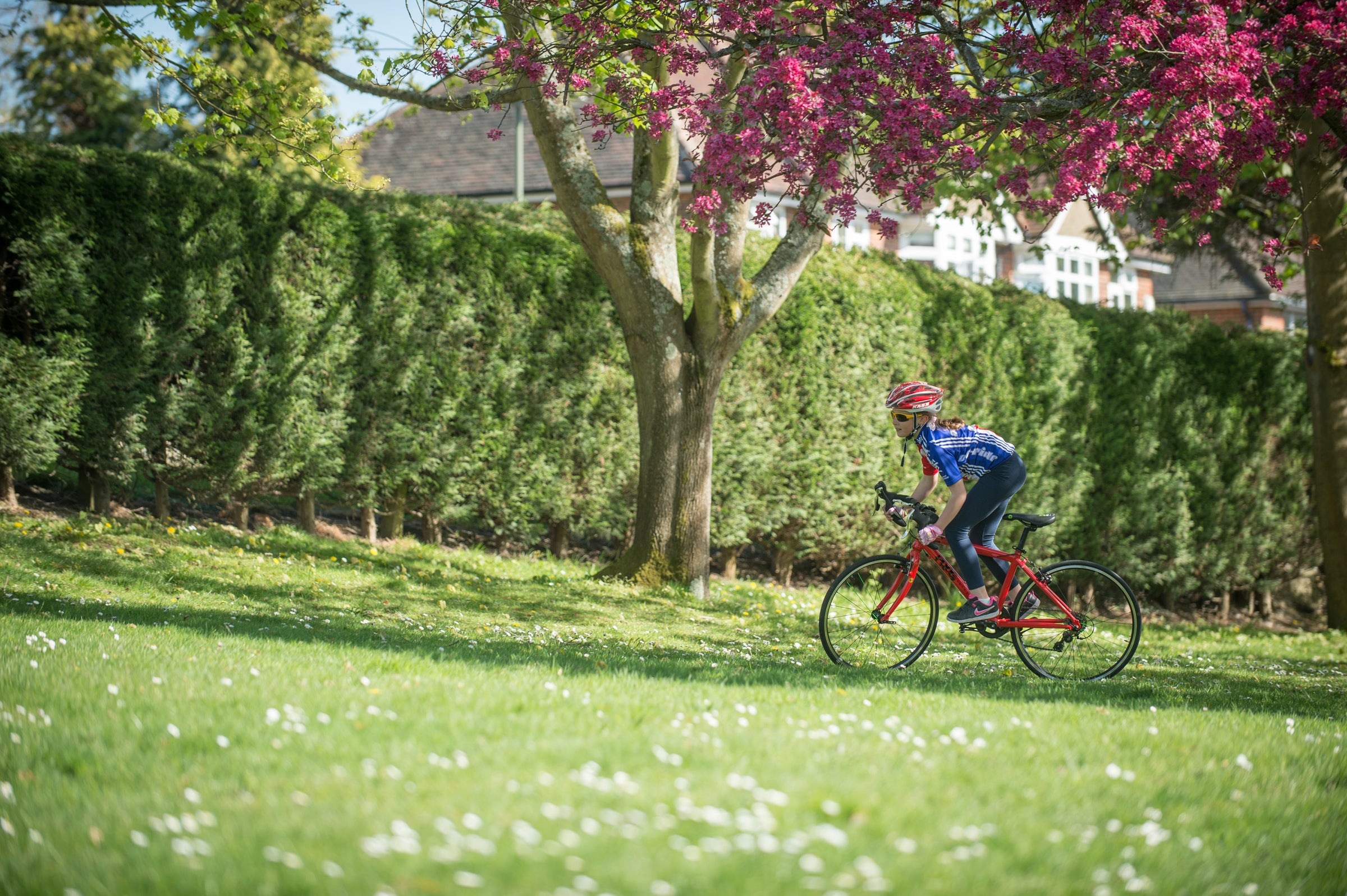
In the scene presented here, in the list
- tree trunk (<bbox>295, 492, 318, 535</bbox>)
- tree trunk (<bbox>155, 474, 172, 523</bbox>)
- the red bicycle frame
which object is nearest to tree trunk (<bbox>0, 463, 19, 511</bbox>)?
tree trunk (<bbox>155, 474, 172, 523</bbox>)

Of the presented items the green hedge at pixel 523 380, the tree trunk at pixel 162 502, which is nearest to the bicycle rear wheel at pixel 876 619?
the green hedge at pixel 523 380

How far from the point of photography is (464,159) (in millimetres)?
30781

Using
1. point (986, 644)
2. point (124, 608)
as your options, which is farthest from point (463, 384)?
point (986, 644)

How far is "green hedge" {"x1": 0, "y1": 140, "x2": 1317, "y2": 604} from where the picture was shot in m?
10.2

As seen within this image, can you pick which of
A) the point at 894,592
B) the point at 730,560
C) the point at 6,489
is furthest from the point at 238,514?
the point at 894,592

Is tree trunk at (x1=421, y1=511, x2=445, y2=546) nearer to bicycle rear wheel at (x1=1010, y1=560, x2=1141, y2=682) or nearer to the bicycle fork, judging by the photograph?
the bicycle fork

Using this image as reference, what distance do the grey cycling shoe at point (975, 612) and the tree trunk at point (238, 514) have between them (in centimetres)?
787

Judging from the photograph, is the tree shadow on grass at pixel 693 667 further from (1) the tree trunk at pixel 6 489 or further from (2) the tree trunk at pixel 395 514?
(2) the tree trunk at pixel 395 514

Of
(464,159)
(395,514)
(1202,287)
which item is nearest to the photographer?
(395,514)

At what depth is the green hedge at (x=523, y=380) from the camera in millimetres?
10172

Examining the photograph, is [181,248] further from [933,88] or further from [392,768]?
[392,768]

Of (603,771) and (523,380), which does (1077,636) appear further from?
(523,380)

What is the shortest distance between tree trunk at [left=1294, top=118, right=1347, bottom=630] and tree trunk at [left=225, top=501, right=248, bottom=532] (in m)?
13.0

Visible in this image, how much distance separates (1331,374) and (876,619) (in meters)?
9.26
